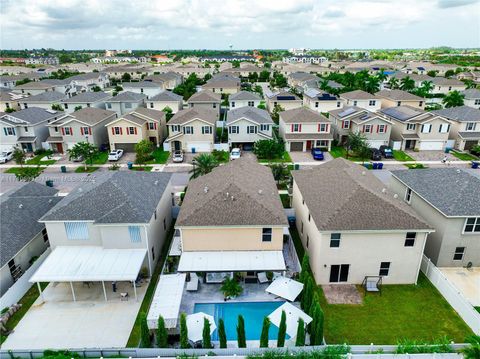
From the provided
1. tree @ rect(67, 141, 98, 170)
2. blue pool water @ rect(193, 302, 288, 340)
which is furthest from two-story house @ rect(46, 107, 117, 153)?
blue pool water @ rect(193, 302, 288, 340)

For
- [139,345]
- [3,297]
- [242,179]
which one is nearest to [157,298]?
[139,345]

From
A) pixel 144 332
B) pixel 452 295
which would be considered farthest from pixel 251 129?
pixel 144 332

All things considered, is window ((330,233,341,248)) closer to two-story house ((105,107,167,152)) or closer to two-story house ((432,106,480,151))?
two-story house ((105,107,167,152))

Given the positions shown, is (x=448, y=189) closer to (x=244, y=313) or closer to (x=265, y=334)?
(x=244, y=313)

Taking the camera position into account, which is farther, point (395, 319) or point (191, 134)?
point (191, 134)

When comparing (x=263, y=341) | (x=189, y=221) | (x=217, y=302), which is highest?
(x=189, y=221)

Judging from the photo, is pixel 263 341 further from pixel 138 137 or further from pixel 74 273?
pixel 138 137
